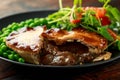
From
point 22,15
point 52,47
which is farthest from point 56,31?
point 22,15

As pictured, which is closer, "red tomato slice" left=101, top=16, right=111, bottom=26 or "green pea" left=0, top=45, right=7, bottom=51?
"green pea" left=0, top=45, right=7, bottom=51

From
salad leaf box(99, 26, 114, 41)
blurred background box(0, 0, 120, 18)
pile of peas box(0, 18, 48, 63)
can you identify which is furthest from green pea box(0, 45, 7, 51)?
blurred background box(0, 0, 120, 18)

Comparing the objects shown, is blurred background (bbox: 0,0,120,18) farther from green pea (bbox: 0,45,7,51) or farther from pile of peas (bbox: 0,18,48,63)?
green pea (bbox: 0,45,7,51)

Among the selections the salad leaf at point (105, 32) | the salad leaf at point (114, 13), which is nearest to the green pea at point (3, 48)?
the salad leaf at point (105, 32)

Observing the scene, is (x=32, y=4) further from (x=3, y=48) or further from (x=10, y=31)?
(x=3, y=48)

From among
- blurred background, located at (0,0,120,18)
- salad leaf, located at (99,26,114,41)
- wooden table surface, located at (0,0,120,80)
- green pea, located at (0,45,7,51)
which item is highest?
blurred background, located at (0,0,120,18)

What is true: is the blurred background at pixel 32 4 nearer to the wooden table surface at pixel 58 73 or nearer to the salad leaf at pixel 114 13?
the salad leaf at pixel 114 13

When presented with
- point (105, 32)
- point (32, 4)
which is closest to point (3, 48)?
point (105, 32)
